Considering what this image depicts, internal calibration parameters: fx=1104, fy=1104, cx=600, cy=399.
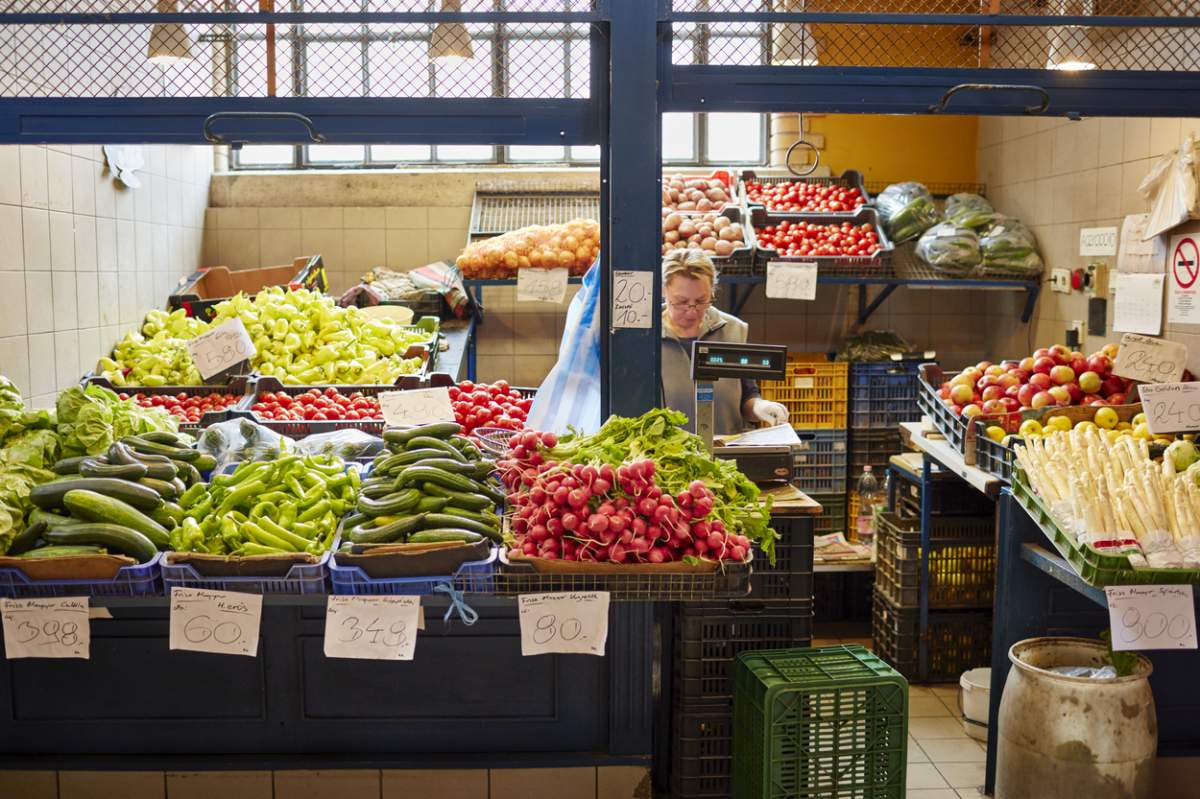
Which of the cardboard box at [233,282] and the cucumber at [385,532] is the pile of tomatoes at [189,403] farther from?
the cucumber at [385,532]

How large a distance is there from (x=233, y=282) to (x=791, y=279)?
3481mm

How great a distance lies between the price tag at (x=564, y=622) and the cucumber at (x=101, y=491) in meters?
1.03

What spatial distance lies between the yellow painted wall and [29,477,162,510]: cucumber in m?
5.47

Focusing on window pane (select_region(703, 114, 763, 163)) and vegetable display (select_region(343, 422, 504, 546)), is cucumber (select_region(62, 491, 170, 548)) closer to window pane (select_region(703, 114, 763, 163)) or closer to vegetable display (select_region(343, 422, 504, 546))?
vegetable display (select_region(343, 422, 504, 546))

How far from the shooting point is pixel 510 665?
316cm

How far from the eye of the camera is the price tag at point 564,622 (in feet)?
8.24

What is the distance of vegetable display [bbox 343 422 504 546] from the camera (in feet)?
8.55

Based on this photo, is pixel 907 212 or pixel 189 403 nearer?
pixel 189 403

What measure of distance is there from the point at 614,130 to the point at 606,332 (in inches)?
24.5

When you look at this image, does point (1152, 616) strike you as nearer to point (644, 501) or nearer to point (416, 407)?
point (644, 501)

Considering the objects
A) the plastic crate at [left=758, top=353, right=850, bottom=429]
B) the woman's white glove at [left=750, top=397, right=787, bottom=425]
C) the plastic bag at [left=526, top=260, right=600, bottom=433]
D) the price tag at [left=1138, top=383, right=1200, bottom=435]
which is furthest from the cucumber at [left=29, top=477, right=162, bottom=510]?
the plastic crate at [left=758, top=353, right=850, bottom=429]

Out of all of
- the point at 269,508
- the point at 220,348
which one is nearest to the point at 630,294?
the point at 269,508

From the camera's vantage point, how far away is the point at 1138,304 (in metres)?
5.12

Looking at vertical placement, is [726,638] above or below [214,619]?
below
